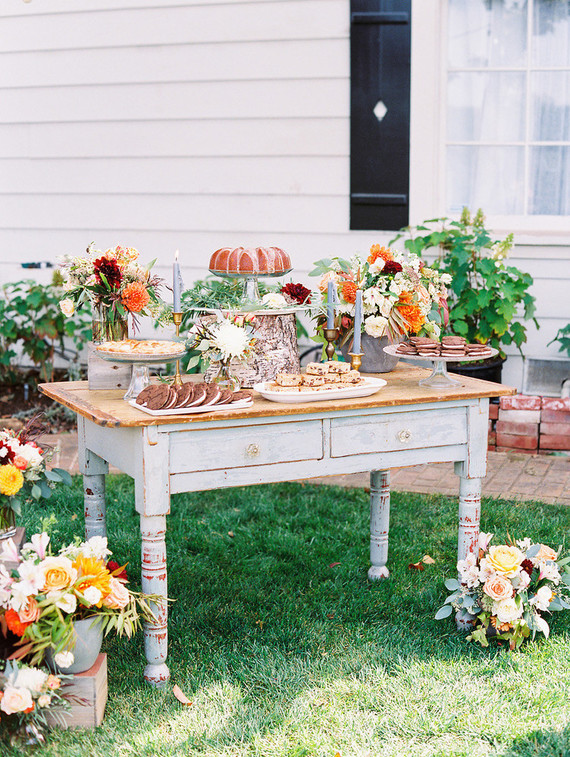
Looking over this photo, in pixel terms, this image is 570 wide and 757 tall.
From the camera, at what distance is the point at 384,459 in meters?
3.19

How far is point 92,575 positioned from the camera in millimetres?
2863

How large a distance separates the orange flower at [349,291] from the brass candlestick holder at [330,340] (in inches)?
5.3

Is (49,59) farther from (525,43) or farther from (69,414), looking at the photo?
(525,43)

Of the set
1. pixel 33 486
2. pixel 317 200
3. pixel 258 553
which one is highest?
pixel 317 200

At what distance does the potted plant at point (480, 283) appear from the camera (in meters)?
5.60

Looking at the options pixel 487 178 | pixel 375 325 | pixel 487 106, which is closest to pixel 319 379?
pixel 375 325

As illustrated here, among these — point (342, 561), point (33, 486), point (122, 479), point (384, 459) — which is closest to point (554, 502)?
point (342, 561)

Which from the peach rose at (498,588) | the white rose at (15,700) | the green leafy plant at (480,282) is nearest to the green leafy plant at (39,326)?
the green leafy plant at (480,282)

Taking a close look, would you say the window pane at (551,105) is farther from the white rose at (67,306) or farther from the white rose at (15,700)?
the white rose at (15,700)

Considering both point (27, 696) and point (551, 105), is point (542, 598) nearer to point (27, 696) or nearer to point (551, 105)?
point (27, 696)

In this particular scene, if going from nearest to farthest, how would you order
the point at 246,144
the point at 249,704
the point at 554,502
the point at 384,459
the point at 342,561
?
the point at 249,704 → the point at 384,459 → the point at 342,561 → the point at 554,502 → the point at 246,144

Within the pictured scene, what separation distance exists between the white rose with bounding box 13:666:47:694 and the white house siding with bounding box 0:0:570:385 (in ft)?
12.9

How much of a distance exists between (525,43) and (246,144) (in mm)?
1860

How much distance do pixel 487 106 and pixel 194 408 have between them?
12.7 ft
